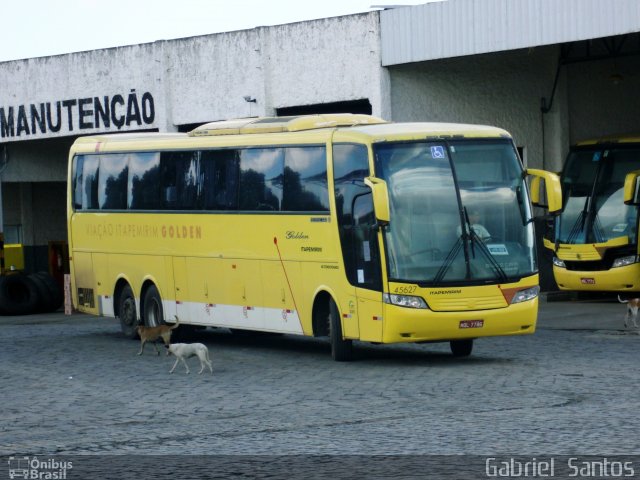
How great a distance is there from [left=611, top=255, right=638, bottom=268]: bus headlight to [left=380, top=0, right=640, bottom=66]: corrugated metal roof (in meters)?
4.39

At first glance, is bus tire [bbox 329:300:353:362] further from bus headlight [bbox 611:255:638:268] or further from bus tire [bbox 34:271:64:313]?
bus tire [bbox 34:271:64:313]

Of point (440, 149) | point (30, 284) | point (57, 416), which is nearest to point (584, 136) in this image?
point (30, 284)

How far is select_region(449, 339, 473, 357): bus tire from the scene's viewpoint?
20.4 metres

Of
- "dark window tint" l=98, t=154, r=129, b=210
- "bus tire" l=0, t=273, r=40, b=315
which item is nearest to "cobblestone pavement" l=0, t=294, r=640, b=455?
"dark window tint" l=98, t=154, r=129, b=210

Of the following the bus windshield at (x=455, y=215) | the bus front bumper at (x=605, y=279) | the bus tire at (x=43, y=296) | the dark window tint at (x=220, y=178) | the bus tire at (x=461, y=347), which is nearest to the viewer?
the bus windshield at (x=455, y=215)

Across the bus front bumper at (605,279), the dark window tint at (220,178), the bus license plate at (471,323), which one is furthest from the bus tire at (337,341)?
the bus front bumper at (605,279)

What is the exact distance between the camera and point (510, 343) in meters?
22.8

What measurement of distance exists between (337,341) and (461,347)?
1.75m

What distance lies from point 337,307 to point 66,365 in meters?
3.85

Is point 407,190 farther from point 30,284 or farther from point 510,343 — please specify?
point 30,284

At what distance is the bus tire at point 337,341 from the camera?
19.8 metres

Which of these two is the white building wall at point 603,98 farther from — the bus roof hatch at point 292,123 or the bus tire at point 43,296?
the bus roof hatch at point 292,123

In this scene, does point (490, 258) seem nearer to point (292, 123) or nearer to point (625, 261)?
point (292, 123)

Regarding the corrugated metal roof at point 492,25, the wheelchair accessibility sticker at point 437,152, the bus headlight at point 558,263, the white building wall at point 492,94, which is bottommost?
the bus headlight at point 558,263
